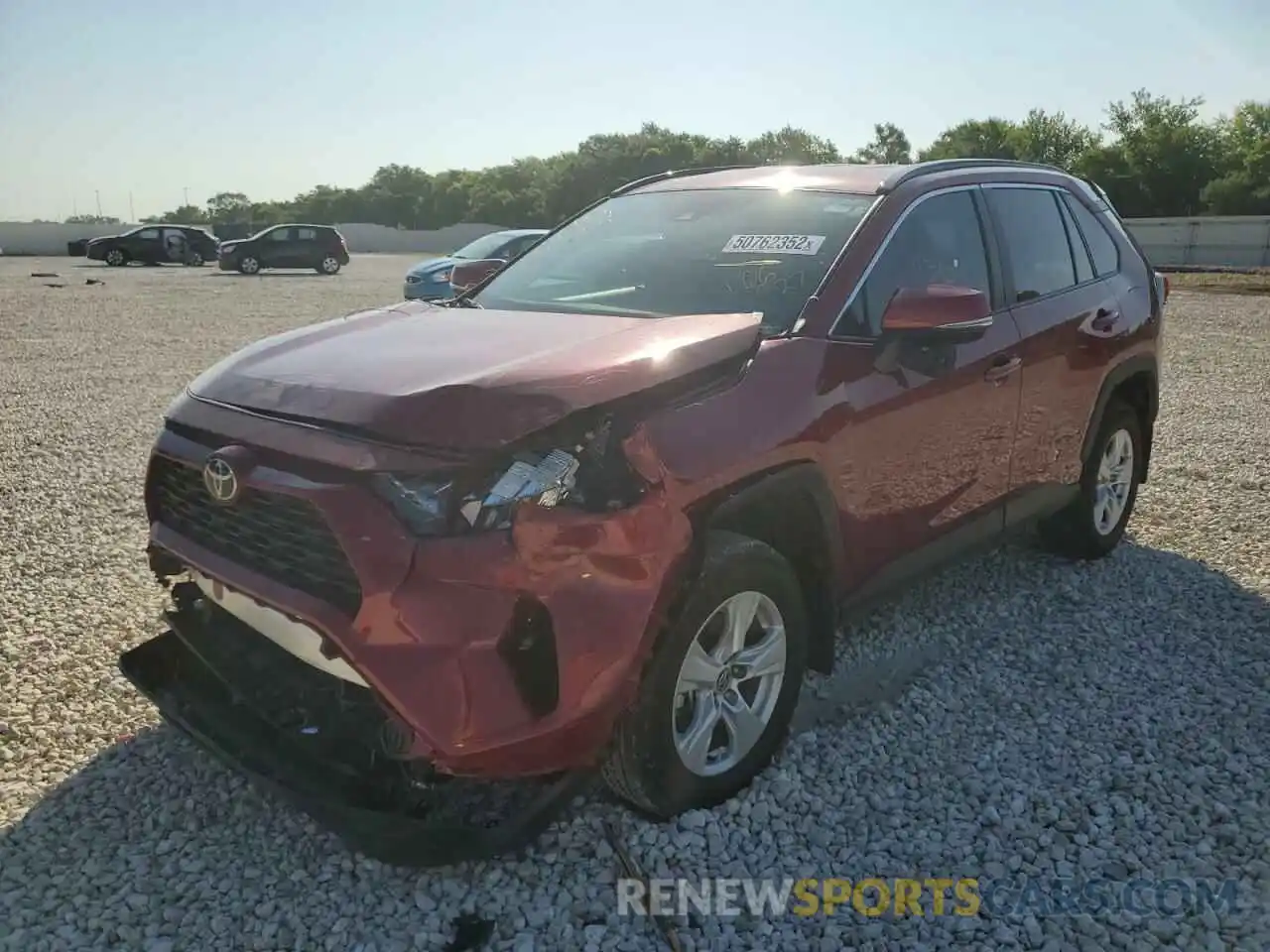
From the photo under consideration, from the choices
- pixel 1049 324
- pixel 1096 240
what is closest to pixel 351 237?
pixel 1096 240

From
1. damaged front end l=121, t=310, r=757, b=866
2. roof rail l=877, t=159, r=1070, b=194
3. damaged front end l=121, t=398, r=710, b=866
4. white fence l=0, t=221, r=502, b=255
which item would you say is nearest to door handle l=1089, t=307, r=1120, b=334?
roof rail l=877, t=159, r=1070, b=194

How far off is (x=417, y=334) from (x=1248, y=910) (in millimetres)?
2889

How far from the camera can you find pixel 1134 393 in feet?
16.9

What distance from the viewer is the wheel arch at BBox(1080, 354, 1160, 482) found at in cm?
471

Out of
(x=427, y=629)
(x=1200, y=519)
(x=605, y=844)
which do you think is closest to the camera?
(x=427, y=629)

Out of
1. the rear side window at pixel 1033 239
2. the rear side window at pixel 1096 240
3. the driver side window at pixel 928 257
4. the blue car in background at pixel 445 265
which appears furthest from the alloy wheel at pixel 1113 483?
the blue car in background at pixel 445 265

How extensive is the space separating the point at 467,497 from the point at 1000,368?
241 centimetres

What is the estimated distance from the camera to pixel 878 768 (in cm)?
322

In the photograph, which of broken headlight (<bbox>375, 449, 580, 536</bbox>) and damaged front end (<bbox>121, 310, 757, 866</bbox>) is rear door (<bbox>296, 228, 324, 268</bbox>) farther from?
broken headlight (<bbox>375, 449, 580, 536</bbox>)

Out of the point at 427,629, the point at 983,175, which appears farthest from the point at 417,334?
the point at 983,175

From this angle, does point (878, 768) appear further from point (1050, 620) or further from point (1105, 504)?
point (1105, 504)

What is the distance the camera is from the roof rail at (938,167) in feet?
12.3

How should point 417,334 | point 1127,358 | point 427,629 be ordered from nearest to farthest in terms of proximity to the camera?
1. point 427,629
2. point 417,334
3. point 1127,358

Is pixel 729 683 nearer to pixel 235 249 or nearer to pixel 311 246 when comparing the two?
pixel 235 249
